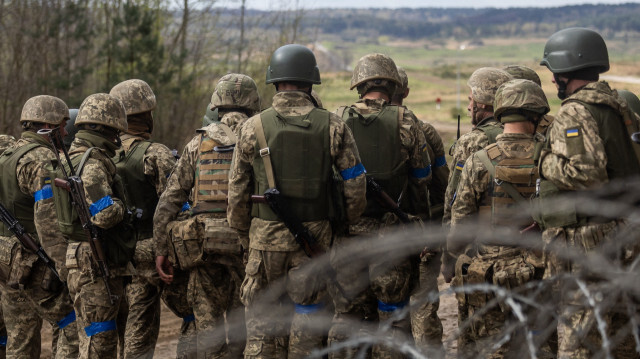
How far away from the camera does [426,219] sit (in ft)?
19.8

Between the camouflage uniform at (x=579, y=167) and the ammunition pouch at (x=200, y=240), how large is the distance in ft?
7.32

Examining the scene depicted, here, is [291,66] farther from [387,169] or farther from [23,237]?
[23,237]

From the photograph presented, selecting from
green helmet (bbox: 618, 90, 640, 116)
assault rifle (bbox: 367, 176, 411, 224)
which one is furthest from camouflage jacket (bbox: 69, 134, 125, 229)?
green helmet (bbox: 618, 90, 640, 116)

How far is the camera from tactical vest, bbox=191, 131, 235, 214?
17.7 feet

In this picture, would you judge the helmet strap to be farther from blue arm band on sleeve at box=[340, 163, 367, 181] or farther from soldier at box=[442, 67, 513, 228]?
blue arm band on sleeve at box=[340, 163, 367, 181]

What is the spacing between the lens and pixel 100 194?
515cm

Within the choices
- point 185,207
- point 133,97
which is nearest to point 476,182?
point 185,207

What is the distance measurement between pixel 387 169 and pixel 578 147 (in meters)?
1.67

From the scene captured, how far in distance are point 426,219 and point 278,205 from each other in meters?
1.72

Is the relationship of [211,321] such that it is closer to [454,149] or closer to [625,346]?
[454,149]

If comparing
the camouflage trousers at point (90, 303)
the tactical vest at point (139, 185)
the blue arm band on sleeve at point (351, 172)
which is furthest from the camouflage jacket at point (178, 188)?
the blue arm band on sleeve at point (351, 172)

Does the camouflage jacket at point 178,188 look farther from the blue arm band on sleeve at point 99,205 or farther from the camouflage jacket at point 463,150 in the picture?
the camouflage jacket at point 463,150

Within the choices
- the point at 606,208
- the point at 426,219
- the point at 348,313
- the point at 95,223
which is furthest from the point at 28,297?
the point at 606,208

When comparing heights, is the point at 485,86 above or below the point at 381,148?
above
